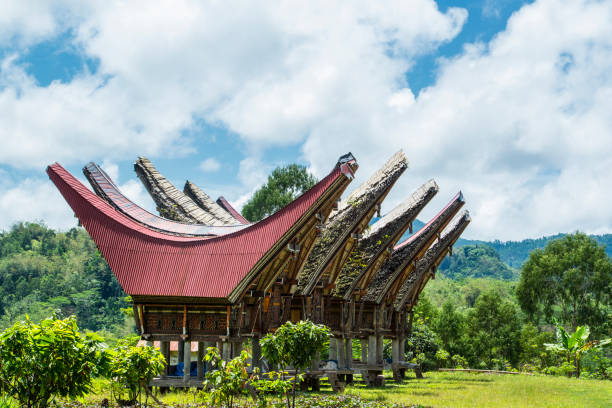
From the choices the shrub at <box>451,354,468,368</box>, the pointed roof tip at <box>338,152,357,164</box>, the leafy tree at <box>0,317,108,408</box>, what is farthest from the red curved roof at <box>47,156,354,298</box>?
the shrub at <box>451,354,468,368</box>

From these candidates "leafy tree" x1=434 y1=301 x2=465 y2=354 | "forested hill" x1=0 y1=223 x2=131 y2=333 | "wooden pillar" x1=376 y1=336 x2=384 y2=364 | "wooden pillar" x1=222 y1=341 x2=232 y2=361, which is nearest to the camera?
"wooden pillar" x1=222 y1=341 x2=232 y2=361

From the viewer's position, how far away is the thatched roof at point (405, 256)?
2358 cm

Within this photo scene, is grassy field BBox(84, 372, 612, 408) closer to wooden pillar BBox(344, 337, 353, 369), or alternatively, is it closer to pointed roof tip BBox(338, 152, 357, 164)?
wooden pillar BBox(344, 337, 353, 369)

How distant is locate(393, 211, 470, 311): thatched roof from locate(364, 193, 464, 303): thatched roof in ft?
4.82

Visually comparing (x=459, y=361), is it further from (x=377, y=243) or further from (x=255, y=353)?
(x=255, y=353)

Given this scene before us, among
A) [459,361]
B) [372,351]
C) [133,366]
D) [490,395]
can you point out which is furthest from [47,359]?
[459,361]

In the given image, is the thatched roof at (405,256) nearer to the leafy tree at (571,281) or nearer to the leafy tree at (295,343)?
the leafy tree at (295,343)

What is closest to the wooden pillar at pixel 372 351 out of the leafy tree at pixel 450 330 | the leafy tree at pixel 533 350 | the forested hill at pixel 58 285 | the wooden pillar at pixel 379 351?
the wooden pillar at pixel 379 351

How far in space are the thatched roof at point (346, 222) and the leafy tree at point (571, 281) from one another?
1977cm

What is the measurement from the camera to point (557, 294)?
35531mm

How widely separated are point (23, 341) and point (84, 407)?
602 cm

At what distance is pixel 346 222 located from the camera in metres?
19.0

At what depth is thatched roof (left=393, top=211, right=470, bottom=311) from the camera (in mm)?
25875

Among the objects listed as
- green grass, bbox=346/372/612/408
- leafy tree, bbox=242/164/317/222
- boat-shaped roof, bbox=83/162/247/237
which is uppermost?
leafy tree, bbox=242/164/317/222
